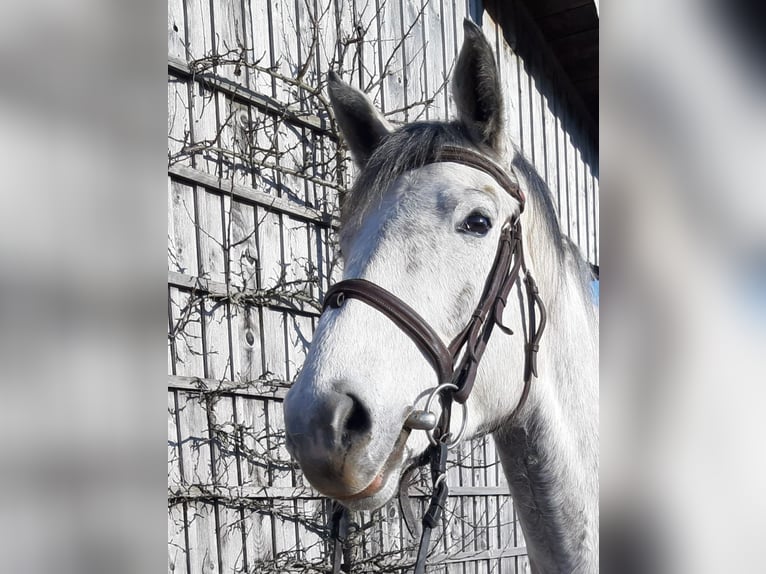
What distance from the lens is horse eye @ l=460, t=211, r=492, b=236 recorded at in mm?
1506

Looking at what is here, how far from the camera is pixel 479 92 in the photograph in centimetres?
166

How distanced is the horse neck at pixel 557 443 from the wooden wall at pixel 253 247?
4.59ft

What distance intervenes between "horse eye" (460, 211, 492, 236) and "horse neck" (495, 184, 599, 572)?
198 mm

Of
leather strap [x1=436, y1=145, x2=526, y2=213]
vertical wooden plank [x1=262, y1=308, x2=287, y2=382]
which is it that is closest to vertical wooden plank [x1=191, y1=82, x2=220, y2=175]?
vertical wooden plank [x1=262, y1=308, x2=287, y2=382]

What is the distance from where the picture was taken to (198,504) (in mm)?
2582

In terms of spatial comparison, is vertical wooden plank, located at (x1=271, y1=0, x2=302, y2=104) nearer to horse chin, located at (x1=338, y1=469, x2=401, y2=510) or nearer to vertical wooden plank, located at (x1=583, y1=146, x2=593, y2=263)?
horse chin, located at (x1=338, y1=469, x2=401, y2=510)

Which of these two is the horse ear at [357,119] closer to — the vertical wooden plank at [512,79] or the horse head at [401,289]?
the horse head at [401,289]

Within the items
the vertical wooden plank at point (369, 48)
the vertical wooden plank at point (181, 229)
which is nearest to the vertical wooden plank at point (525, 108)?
the vertical wooden plank at point (369, 48)

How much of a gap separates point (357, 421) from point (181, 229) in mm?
1647

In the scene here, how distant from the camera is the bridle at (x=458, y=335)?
132 centimetres

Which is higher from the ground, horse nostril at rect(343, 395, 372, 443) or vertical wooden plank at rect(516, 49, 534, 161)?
vertical wooden plank at rect(516, 49, 534, 161)

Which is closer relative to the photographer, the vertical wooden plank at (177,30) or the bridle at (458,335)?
the bridle at (458,335)
